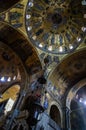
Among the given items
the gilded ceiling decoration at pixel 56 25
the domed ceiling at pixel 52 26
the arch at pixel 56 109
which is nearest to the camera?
the arch at pixel 56 109

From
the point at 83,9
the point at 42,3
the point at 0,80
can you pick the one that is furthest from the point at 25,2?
the point at 0,80

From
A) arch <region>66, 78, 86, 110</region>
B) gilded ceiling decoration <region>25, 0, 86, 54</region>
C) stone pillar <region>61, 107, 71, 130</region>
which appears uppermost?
gilded ceiling decoration <region>25, 0, 86, 54</region>

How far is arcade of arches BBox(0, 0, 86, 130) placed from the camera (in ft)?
56.2

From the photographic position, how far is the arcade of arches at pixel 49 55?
17.1 m

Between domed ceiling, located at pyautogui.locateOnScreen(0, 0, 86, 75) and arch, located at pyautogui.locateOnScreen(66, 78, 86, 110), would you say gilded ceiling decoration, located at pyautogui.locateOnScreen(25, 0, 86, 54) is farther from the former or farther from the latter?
arch, located at pyautogui.locateOnScreen(66, 78, 86, 110)

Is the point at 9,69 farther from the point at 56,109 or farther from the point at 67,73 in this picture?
the point at 56,109

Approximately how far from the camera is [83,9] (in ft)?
57.4

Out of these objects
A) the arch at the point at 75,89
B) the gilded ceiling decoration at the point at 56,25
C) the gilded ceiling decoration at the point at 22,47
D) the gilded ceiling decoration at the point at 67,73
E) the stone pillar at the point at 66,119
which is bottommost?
the stone pillar at the point at 66,119

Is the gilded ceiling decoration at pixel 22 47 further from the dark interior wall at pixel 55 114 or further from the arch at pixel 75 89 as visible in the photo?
the arch at pixel 75 89

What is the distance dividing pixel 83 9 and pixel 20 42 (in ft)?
24.0

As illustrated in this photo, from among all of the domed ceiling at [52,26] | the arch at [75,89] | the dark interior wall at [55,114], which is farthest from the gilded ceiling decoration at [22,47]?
the arch at [75,89]

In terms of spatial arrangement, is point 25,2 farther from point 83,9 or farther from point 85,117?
point 85,117

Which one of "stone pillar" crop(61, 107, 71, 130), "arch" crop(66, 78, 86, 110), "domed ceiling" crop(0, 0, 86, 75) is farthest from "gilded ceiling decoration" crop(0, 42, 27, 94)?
"arch" crop(66, 78, 86, 110)

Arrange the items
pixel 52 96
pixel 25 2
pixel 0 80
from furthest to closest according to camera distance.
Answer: pixel 0 80 < pixel 52 96 < pixel 25 2
